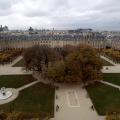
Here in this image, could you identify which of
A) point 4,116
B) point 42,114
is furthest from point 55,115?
point 4,116

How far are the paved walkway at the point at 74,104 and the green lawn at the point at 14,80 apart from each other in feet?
24.0

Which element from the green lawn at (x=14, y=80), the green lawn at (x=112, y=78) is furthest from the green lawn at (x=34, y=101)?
the green lawn at (x=112, y=78)

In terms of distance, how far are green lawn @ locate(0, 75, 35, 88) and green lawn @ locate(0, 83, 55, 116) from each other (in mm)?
3104

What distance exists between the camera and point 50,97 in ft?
98.2

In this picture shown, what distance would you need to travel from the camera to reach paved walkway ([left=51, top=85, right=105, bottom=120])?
2430 centimetres

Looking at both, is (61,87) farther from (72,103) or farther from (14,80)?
(14,80)

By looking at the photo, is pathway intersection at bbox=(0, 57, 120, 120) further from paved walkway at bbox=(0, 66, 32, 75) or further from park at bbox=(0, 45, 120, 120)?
paved walkway at bbox=(0, 66, 32, 75)

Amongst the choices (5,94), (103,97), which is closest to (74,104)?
(103,97)

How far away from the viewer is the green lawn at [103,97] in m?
26.5

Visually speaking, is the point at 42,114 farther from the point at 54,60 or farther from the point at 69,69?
the point at 54,60

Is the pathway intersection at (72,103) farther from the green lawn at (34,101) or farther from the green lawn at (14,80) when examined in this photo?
the green lawn at (14,80)

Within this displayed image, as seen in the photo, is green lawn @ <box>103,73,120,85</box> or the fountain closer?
the fountain

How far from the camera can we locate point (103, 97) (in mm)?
29953

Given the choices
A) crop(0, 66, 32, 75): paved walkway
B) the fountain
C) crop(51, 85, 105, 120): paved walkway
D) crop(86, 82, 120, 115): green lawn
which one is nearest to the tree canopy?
crop(51, 85, 105, 120): paved walkway
